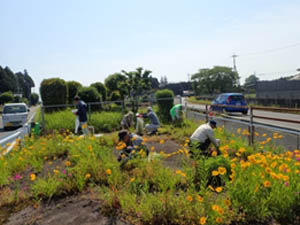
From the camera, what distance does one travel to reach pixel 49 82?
1327 centimetres

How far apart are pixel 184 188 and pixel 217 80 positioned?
2433 inches

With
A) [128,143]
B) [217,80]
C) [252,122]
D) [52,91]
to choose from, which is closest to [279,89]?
[252,122]

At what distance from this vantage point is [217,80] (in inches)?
2421

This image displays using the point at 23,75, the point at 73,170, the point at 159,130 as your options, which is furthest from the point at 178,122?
the point at 23,75

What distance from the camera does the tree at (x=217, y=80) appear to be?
6106 centimetres

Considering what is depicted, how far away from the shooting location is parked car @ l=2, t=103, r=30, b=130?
1402 centimetres

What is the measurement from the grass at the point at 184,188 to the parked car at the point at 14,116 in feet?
35.2

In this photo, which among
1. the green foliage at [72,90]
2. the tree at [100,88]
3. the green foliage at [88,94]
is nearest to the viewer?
the green foliage at [88,94]

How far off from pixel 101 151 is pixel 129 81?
1277 cm

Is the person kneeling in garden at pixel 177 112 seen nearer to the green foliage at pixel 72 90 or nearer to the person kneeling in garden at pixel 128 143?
the person kneeling in garden at pixel 128 143

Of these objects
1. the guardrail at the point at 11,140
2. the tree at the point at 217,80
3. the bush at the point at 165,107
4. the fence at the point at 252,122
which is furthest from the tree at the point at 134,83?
the tree at the point at 217,80

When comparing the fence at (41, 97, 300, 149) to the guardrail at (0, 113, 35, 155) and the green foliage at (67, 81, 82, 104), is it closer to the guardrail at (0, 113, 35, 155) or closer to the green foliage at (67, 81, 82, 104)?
the green foliage at (67, 81, 82, 104)

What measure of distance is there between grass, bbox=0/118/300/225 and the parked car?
35.2ft

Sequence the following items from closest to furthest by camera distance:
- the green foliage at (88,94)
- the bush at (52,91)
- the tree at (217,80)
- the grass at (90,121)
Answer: the grass at (90,121), the bush at (52,91), the green foliage at (88,94), the tree at (217,80)
